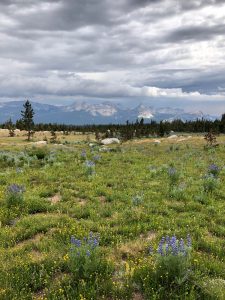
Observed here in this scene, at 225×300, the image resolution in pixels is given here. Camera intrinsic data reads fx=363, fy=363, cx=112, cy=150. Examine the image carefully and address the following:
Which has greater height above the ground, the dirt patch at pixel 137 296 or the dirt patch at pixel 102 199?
the dirt patch at pixel 102 199

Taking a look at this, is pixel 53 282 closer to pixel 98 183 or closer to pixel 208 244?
pixel 208 244

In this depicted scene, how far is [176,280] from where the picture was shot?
6816 millimetres

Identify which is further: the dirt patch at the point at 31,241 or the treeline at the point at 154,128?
the treeline at the point at 154,128

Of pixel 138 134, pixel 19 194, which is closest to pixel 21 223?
pixel 19 194

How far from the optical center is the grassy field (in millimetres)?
6934

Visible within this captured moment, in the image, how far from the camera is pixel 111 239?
9555 millimetres

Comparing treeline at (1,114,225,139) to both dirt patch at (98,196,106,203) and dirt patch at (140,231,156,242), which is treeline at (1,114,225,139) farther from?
dirt patch at (140,231,156,242)

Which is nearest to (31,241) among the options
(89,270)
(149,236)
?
(89,270)

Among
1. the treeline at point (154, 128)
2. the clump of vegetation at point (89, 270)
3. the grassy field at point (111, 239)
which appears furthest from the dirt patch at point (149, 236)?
the treeline at point (154, 128)

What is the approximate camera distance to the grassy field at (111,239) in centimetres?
693

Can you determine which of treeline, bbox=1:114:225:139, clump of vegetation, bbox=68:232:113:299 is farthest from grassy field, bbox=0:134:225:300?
treeline, bbox=1:114:225:139

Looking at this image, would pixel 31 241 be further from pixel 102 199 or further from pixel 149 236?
pixel 102 199

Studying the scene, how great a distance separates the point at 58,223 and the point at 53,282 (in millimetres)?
3498

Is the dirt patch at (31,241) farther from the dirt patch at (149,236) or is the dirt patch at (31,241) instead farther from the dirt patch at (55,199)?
the dirt patch at (55,199)
